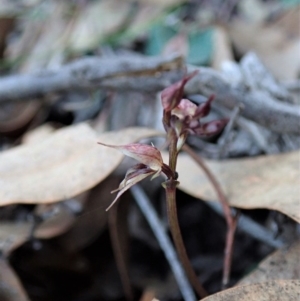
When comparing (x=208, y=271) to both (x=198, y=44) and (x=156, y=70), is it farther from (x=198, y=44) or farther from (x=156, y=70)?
(x=198, y=44)

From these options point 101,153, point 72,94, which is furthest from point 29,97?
point 101,153

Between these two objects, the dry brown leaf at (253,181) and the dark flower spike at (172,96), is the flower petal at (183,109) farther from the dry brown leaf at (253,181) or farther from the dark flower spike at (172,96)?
the dry brown leaf at (253,181)

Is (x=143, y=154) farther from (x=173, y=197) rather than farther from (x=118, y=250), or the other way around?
(x=118, y=250)

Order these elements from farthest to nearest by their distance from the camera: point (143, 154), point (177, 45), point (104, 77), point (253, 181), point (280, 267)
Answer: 1. point (177, 45)
2. point (104, 77)
3. point (253, 181)
4. point (280, 267)
5. point (143, 154)

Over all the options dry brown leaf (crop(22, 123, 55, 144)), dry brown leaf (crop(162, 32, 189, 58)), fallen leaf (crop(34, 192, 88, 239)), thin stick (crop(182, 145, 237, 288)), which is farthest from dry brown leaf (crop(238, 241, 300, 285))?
dry brown leaf (crop(162, 32, 189, 58))

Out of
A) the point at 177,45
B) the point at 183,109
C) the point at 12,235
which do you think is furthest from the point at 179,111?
the point at 177,45
